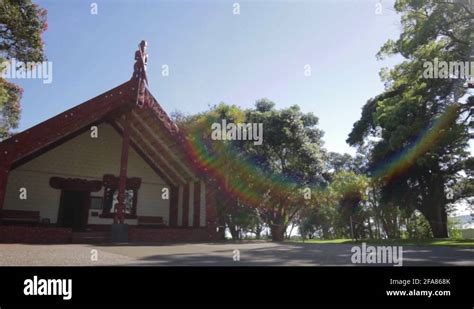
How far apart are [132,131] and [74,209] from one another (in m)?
5.63

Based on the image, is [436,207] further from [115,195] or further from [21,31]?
[21,31]

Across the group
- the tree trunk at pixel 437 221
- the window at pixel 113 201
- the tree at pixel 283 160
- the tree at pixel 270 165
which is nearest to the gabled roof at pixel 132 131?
the window at pixel 113 201

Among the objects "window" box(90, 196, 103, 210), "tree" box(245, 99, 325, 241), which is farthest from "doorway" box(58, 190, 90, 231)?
"tree" box(245, 99, 325, 241)

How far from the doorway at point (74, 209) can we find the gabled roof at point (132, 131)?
2.97 m

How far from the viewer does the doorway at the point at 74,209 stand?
18.8 m

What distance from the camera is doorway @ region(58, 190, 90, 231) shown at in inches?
740

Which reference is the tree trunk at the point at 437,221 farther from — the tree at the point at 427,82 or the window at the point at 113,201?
the window at the point at 113,201

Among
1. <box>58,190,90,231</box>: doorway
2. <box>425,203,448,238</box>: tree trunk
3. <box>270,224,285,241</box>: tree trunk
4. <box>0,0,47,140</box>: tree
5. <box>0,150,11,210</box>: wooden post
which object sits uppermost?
<box>0,0,47,140</box>: tree

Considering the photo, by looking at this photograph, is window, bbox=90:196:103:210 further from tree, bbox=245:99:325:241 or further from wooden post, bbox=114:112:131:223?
tree, bbox=245:99:325:241

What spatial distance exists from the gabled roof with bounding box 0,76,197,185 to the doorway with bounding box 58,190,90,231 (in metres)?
2.97

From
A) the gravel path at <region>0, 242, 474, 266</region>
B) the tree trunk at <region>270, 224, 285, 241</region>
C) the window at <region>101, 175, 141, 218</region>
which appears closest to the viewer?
the gravel path at <region>0, 242, 474, 266</region>

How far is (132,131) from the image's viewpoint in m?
20.1
